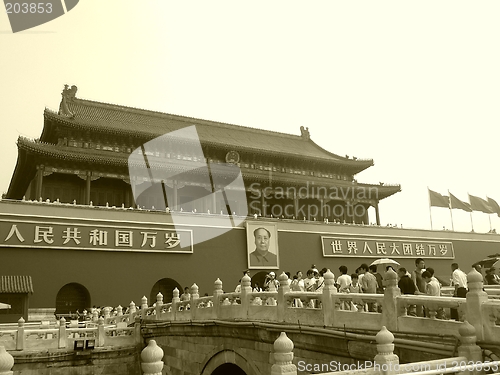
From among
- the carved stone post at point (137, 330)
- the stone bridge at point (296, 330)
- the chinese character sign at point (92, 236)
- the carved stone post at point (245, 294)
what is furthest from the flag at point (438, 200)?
the carved stone post at point (245, 294)

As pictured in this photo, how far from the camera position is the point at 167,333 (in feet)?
44.1

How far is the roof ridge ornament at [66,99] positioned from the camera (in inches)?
897

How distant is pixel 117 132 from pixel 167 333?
1176cm

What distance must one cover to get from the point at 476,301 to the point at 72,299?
Result: 629 inches

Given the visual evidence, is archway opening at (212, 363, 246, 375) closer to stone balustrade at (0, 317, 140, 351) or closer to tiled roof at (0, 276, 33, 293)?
stone balustrade at (0, 317, 140, 351)

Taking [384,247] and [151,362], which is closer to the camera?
[151,362]

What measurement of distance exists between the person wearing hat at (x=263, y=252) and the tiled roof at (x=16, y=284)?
9.42 m

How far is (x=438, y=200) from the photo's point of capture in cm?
2733

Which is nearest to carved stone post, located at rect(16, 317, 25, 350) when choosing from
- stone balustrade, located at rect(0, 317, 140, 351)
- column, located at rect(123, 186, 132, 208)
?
stone balustrade, located at rect(0, 317, 140, 351)

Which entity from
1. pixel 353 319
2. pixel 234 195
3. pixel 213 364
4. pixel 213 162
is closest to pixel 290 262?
pixel 234 195

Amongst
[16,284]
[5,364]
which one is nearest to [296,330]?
[5,364]

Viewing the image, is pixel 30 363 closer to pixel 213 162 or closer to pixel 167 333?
pixel 167 333

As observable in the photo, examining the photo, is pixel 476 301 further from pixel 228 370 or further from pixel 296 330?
pixel 228 370

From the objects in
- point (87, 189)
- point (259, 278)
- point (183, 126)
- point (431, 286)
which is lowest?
point (431, 286)
